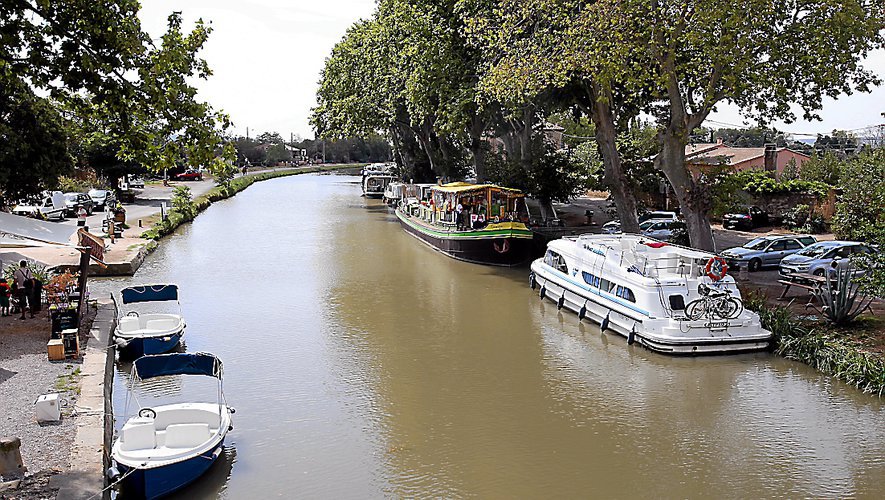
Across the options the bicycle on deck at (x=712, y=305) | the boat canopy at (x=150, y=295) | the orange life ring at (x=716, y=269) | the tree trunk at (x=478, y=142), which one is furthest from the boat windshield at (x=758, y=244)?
the boat canopy at (x=150, y=295)

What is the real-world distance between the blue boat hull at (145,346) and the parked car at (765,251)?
18.6 metres

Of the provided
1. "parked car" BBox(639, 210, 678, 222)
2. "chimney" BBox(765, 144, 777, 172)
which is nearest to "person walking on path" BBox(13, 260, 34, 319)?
"parked car" BBox(639, 210, 678, 222)

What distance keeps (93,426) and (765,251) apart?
23.3 m

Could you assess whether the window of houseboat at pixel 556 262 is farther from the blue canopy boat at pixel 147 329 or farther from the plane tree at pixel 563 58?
the blue canopy boat at pixel 147 329

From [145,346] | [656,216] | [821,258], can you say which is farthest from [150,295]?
[656,216]

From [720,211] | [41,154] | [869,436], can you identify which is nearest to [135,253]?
[41,154]

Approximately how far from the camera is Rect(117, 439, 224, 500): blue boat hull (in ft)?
37.8

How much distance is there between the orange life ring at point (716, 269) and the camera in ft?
64.4

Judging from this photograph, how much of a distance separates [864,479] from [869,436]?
6.50 ft

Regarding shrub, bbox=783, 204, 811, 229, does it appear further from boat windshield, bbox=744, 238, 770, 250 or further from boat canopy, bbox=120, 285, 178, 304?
boat canopy, bbox=120, 285, 178, 304

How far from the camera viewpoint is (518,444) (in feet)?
46.7

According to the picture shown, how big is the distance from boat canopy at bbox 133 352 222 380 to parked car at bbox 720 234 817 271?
19.2 m

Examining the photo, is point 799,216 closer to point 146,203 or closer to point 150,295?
point 150,295

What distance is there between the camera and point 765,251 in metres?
28.2
